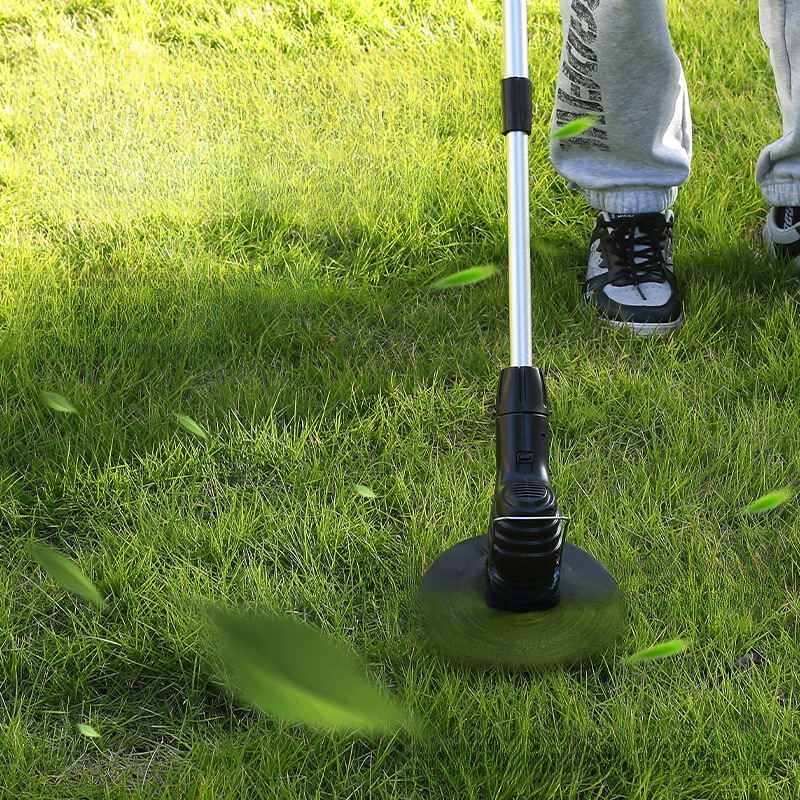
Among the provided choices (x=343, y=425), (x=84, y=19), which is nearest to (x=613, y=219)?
(x=343, y=425)

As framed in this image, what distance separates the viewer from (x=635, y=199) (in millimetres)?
2148

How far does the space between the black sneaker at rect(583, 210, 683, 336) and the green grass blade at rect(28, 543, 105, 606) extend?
4.27 ft

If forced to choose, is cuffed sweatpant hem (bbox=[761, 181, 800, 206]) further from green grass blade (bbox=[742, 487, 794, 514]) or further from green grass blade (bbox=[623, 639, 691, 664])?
green grass blade (bbox=[623, 639, 691, 664])

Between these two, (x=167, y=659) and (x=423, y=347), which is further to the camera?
(x=423, y=347)

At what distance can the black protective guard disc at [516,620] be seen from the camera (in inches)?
53.0

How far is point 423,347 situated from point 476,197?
598 mm

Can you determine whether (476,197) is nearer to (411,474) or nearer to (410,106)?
(410,106)

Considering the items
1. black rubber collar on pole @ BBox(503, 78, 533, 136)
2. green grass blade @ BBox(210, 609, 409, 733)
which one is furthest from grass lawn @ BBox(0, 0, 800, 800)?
green grass blade @ BBox(210, 609, 409, 733)

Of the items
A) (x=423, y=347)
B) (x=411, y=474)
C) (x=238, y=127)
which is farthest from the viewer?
(x=238, y=127)

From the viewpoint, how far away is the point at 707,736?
49.7 inches

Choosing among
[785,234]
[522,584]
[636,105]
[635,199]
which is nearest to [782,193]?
[785,234]

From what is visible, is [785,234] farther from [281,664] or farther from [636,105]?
[281,664]

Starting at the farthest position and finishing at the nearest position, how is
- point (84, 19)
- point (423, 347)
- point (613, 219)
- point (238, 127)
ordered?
point (84, 19), point (238, 127), point (613, 219), point (423, 347)

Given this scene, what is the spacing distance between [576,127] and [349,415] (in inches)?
34.5
